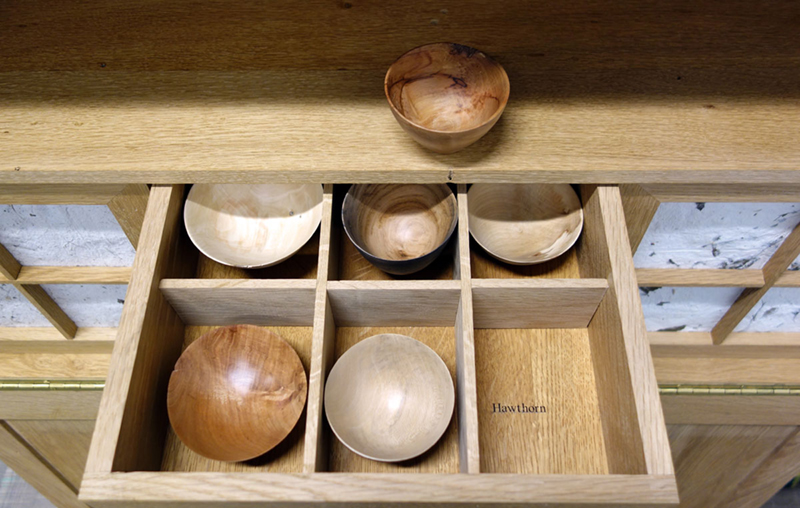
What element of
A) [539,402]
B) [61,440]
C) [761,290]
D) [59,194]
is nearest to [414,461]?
[539,402]

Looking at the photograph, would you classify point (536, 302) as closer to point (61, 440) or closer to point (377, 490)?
point (377, 490)

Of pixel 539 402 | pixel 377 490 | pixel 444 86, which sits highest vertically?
pixel 444 86

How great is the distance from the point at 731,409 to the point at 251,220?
54.8 inches

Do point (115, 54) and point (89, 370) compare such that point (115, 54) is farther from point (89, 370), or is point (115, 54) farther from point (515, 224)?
point (89, 370)

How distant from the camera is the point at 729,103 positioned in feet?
3.03

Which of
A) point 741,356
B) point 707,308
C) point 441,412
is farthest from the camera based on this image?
point 741,356

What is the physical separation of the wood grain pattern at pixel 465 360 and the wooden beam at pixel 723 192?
0.32 m

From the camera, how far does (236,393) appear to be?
98 cm

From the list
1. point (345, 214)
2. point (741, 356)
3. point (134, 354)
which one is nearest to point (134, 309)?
point (134, 354)

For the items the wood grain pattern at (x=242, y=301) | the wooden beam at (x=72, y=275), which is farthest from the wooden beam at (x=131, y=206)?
the wooden beam at (x=72, y=275)

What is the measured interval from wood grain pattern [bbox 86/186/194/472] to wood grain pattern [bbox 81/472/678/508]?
56 millimetres

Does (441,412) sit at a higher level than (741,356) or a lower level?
lower

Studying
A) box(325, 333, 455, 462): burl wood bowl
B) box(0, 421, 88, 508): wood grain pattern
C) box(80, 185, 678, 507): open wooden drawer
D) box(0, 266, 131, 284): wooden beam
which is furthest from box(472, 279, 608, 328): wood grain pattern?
box(0, 421, 88, 508): wood grain pattern

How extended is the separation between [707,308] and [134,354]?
1.34 meters
